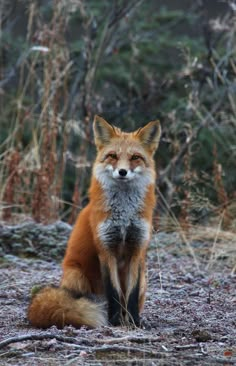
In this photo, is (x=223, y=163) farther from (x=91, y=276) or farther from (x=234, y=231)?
(x=91, y=276)

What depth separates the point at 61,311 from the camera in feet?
15.2

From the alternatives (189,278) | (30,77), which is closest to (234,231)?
(189,278)

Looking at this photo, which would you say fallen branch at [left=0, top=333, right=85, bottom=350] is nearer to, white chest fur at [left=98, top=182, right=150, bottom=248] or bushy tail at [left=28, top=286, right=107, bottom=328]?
bushy tail at [left=28, top=286, right=107, bottom=328]

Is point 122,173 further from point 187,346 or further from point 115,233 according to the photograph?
point 187,346

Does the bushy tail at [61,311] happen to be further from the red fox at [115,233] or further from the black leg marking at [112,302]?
the black leg marking at [112,302]

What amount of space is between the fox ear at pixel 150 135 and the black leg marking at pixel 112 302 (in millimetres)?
894

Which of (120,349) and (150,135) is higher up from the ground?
(150,135)

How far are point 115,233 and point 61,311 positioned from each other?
0.64m

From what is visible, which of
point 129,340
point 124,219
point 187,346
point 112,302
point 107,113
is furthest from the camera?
point 107,113

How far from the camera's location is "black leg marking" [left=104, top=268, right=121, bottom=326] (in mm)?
4914

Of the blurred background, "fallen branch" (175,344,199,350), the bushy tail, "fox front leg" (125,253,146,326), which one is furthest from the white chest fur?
the blurred background

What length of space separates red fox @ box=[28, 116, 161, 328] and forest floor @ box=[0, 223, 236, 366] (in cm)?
23

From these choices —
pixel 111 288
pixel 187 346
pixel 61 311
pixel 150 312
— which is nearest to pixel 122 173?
pixel 111 288

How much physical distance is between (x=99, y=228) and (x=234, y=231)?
2.98 m
